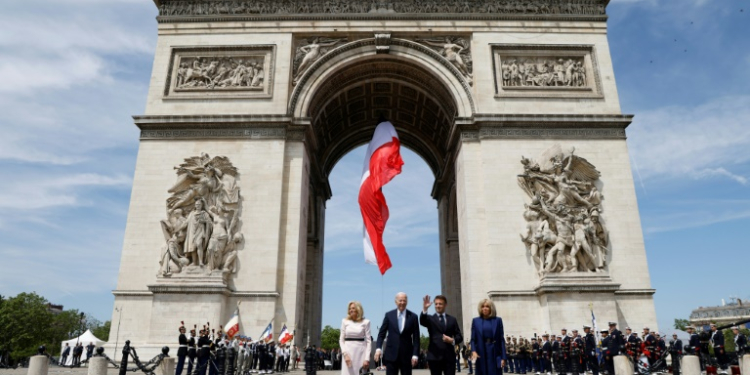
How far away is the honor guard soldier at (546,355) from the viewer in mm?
15898

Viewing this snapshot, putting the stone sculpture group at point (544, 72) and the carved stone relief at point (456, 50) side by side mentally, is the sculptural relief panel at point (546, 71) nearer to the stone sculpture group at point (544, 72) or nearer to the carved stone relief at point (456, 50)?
the stone sculpture group at point (544, 72)

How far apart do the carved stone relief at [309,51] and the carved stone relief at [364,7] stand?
1.23 metres

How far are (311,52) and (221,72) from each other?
153 inches

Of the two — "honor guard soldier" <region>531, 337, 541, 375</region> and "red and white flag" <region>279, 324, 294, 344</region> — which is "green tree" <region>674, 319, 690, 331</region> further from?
"red and white flag" <region>279, 324, 294, 344</region>

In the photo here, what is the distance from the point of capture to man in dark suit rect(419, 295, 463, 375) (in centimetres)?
706

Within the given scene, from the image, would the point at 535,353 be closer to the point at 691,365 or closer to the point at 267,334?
the point at 691,365

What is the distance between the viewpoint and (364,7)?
22688 millimetres

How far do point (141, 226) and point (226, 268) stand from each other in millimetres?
3753

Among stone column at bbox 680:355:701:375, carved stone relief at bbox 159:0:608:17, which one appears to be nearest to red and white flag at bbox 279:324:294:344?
stone column at bbox 680:355:701:375

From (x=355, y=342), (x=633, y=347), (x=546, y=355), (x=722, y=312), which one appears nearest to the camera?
(x=355, y=342)

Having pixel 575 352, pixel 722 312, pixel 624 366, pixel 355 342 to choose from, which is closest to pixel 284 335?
pixel 575 352

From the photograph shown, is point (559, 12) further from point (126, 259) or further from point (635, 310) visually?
point (126, 259)

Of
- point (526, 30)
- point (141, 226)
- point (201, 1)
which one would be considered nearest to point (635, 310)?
point (526, 30)

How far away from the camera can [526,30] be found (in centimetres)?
2238
